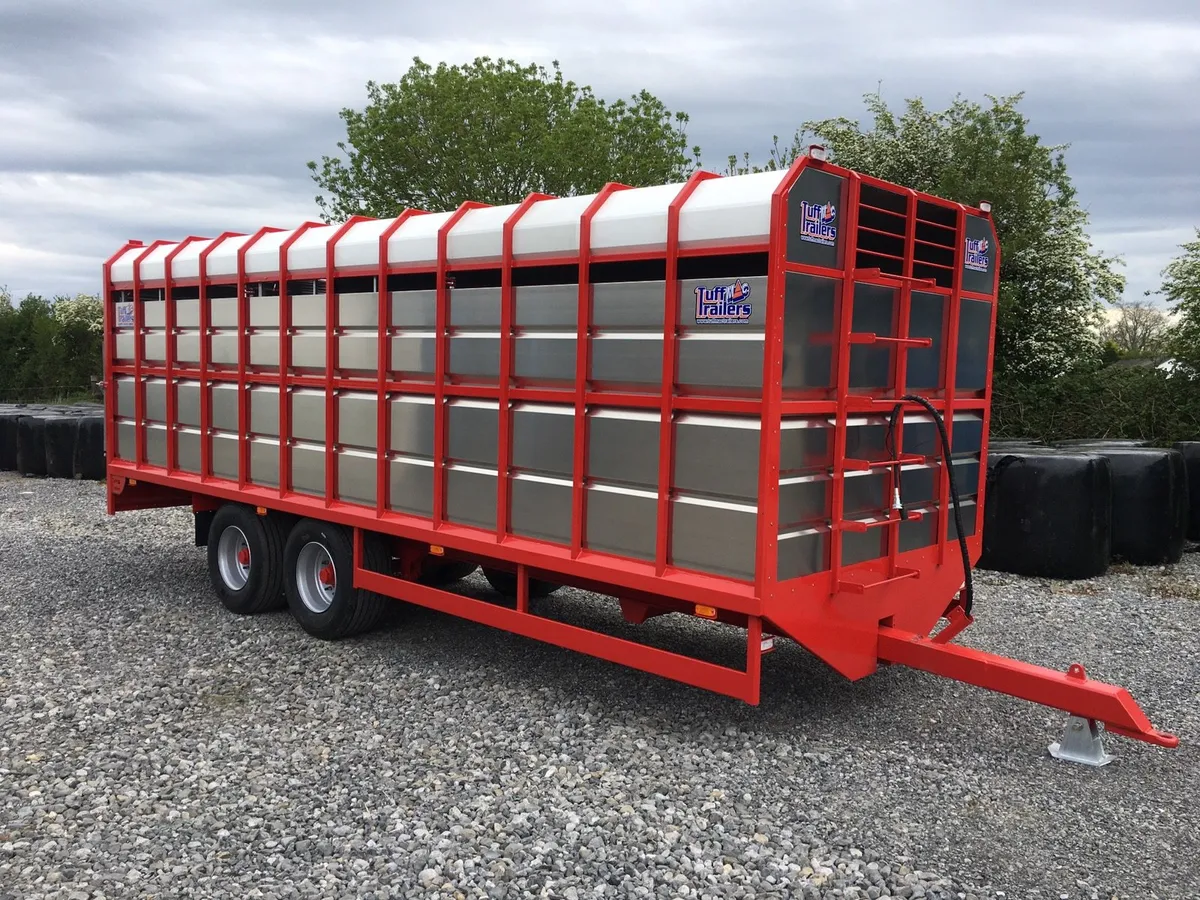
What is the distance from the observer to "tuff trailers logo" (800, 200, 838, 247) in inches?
180

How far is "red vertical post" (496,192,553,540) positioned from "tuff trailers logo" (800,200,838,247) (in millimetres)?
1609

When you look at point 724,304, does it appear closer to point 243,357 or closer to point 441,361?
point 441,361

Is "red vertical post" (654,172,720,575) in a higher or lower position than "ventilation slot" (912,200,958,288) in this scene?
lower

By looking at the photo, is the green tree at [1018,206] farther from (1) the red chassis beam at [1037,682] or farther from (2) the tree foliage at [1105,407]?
(1) the red chassis beam at [1037,682]

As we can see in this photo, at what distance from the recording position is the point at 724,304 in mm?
4664

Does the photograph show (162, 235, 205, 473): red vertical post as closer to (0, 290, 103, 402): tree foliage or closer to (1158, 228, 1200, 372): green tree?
(1158, 228, 1200, 372): green tree

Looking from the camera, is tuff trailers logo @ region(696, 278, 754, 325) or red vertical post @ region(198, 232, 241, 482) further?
red vertical post @ region(198, 232, 241, 482)

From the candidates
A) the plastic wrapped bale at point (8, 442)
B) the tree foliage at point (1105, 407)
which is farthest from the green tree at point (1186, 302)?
the plastic wrapped bale at point (8, 442)

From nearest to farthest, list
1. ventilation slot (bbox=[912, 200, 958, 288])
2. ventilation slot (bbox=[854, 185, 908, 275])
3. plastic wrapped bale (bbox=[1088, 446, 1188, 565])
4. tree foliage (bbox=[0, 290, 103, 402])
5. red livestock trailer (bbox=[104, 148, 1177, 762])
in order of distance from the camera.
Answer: red livestock trailer (bbox=[104, 148, 1177, 762]), ventilation slot (bbox=[854, 185, 908, 275]), ventilation slot (bbox=[912, 200, 958, 288]), plastic wrapped bale (bbox=[1088, 446, 1188, 565]), tree foliage (bbox=[0, 290, 103, 402])

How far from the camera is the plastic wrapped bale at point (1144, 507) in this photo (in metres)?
9.30

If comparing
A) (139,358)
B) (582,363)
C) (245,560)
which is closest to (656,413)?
(582,363)

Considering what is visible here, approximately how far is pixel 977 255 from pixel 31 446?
647 inches

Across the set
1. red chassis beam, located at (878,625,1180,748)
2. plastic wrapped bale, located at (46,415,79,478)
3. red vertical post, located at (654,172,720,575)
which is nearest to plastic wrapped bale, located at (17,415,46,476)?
plastic wrapped bale, located at (46,415,79,478)

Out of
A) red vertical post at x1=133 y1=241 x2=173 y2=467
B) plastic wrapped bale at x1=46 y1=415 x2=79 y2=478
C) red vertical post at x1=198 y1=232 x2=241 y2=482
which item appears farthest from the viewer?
plastic wrapped bale at x1=46 y1=415 x2=79 y2=478
